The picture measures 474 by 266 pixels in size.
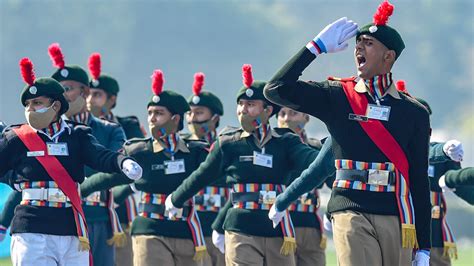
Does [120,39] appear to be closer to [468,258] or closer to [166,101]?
[468,258]

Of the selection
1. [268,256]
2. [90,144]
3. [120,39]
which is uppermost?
[120,39]

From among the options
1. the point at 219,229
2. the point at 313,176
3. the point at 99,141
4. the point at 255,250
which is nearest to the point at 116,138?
the point at 99,141

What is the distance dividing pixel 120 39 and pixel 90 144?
2970 inches

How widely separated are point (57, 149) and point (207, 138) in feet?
17.1

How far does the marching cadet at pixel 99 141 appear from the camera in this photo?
45.2ft

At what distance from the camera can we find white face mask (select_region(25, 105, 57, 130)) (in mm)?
11016

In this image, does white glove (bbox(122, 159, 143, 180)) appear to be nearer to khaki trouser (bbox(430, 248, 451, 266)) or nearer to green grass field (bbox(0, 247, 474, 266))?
khaki trouser (bbox(430, 248, 451, 266))

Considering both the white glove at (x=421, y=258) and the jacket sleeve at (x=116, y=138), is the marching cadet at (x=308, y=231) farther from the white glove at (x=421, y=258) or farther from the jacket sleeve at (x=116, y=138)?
the white glove at (x=421, y=258)

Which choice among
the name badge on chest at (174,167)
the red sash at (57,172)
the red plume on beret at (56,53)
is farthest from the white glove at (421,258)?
the red plume on beret at (56,53)

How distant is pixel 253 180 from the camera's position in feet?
40.7

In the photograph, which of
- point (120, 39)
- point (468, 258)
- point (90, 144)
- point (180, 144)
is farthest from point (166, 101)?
point (120, 39)

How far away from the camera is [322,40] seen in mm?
9344

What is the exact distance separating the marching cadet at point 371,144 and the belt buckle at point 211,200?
5544mm

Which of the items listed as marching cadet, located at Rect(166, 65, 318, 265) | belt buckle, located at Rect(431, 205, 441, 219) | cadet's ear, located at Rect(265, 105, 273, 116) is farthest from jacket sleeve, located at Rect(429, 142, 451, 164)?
belt buckle, located at Rect(431, 205, 441, 219)
